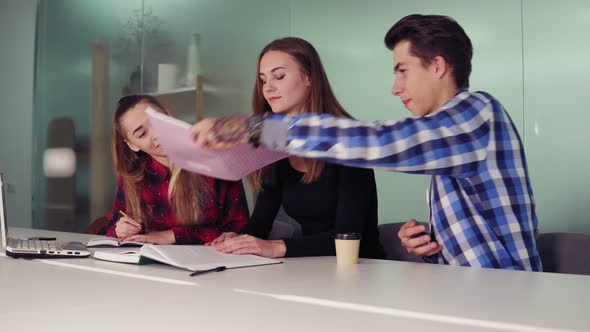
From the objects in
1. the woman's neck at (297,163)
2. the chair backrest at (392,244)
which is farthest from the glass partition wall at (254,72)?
the woman's neck at (297,163)

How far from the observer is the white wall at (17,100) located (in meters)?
4.79

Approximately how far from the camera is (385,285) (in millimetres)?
1262

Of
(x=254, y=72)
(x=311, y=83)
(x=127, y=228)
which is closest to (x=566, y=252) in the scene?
(x=311, y=83)

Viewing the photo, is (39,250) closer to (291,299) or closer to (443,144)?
(291,299)

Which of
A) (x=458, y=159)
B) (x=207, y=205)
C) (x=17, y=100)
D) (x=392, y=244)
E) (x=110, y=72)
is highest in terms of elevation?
(x=110, y=72)

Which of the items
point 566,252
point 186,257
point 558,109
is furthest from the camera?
point 558,109

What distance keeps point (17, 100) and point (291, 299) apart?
431 centimetres

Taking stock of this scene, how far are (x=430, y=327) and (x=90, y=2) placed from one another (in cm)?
419

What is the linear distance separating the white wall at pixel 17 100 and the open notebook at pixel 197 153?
147 inches

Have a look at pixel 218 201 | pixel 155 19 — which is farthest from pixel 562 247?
pixel 155 19

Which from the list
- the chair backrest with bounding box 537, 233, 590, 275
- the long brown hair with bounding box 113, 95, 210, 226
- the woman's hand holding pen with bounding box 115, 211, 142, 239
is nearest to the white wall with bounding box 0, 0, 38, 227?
the long brown hair with bounding box 113, 95, 210, 226

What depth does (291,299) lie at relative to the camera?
1098 mm

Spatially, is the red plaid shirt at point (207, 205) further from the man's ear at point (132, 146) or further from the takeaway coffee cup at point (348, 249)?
the takeaway coffee cup at point (348, 249)

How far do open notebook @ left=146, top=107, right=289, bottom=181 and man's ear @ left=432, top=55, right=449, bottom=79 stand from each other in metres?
0.46
